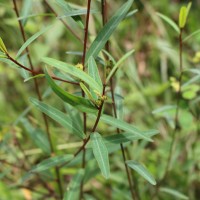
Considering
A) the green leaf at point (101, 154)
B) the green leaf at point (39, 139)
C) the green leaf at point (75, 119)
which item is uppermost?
the green leaf at point (101, 154)

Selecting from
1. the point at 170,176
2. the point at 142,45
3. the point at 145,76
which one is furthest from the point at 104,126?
the point at 142,45

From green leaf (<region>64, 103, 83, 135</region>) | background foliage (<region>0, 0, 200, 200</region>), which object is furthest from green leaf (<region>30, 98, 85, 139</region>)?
background foliage (<region>0, 0, 200, 200</region>)

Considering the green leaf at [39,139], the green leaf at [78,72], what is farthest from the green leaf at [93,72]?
the green leaf at [39,139]

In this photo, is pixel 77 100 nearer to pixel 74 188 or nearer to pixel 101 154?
pixel 101 154

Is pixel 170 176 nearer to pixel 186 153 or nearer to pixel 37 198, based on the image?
pixel 186 153

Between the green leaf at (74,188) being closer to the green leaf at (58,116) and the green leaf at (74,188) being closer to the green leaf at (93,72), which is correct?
the green leaf at (58,116)

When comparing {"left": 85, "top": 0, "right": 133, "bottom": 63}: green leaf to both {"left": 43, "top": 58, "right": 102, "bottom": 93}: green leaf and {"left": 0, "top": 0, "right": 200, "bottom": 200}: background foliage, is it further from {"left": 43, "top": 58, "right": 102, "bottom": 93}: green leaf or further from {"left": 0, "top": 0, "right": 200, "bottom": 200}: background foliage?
{"left": 0, "top": 0, "right": 200, "bottom": 200}: background foliage

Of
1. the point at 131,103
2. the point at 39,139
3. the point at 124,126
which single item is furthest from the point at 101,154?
the point at 131,103
